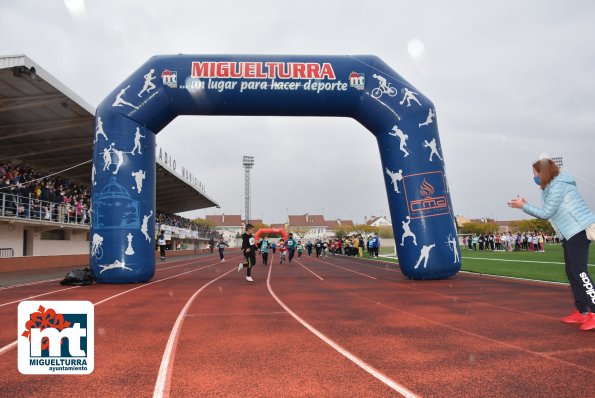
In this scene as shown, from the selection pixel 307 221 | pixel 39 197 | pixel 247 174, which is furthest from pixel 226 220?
pixel 39 197

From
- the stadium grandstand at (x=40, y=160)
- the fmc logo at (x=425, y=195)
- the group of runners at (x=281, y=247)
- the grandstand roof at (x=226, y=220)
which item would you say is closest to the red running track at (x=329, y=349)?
the fmc logo at (x=425, y=195)

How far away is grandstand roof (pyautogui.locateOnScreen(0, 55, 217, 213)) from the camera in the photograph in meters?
14.2

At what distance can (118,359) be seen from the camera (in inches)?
170

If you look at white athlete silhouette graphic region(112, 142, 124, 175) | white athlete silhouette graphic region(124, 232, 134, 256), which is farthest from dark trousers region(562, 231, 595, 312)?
white athlete silhouette graphic region(112, 142, 124, 175)

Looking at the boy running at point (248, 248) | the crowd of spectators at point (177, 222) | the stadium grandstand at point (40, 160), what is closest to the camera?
the boy running at point (248, 248)

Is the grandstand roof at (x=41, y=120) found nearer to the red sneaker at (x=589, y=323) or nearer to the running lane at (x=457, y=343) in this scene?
the running lane at (x=457, y=343)

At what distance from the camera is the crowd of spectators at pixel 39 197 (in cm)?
1846

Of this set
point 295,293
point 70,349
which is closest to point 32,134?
point 295,293

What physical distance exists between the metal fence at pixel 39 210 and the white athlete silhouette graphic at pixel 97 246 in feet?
29.3

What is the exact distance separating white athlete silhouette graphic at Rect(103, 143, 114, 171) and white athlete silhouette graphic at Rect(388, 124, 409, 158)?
27.0ft

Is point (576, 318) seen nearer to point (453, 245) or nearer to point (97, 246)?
point (453, 245)

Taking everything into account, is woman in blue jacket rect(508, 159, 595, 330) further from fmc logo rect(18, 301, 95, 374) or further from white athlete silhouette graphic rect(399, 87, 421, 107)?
white athlete silhouette graphic rect(399, 87, 421, 107)

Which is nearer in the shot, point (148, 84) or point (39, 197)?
point (148, 84)

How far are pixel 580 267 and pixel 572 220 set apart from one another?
0.59 metres
